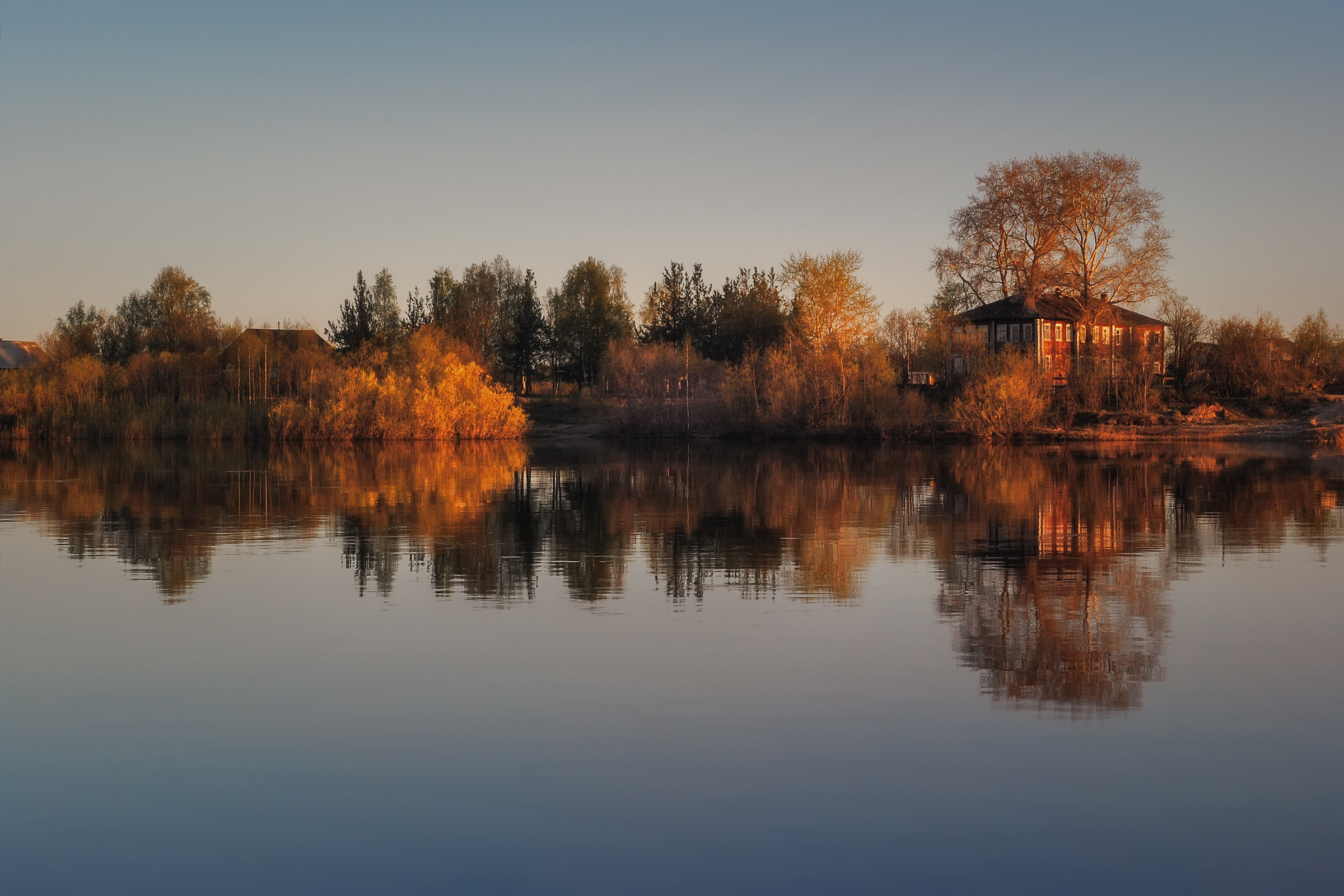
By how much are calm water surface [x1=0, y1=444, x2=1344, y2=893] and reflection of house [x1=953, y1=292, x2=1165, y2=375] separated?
42451 mm

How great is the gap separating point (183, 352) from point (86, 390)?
603cm

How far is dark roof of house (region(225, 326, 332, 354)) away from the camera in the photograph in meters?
64.6

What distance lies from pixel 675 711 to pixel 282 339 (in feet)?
209

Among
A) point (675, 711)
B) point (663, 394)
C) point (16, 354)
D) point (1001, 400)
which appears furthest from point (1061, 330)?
point (16, 354)

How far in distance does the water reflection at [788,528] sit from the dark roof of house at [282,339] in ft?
89.2

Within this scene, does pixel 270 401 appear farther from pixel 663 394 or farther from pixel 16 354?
pixel 16 354

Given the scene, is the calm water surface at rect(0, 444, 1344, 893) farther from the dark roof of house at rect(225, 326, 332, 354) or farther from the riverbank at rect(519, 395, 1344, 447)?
the dark roof of house at rect(225, 326, 332, 354)

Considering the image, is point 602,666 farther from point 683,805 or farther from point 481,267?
point 481,267

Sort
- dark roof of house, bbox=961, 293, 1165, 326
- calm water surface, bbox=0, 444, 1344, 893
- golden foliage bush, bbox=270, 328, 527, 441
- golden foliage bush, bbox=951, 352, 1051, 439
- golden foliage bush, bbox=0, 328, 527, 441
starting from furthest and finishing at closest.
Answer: dark roof of house, bbox=961, 293, 1165, 326, golden foliage bush, bbox=0, 328, 527, 441, golden foliage bush, bbox=270, 328, 527, 441, golden foliage bush, bbox=951, 352, 1051, 439, calm water surface, bbox=0, 444, 1344, 893

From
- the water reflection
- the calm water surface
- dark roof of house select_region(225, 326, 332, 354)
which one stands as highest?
dark roof of house select_region(225, 326, 332, 354)

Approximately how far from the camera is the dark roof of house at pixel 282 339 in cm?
6456

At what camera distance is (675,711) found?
8.30 meters

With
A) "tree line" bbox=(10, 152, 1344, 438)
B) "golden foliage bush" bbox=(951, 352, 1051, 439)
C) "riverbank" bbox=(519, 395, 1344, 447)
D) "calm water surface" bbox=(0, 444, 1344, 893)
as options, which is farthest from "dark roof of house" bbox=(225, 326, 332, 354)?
"calm water surface" bbox=(0, 444, 1344, 893)

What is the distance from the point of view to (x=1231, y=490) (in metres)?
25.9
